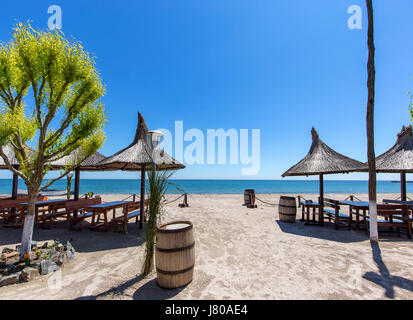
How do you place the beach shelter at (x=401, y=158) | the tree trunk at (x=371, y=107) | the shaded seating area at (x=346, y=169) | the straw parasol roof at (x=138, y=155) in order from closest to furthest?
the tree trunk at (x=371, y=107) → the straw parasol roof at (x=138, y=155) → the shaded seating area at (x=346, y=169) → the beach shelter at (x=401, y=158)

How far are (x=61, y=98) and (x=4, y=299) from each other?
403cm

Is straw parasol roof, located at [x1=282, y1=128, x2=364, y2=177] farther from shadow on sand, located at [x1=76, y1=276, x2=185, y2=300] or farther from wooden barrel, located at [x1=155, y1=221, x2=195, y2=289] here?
shadow on sand, located at [x1=76, y1=276, x2=185, y2=300]

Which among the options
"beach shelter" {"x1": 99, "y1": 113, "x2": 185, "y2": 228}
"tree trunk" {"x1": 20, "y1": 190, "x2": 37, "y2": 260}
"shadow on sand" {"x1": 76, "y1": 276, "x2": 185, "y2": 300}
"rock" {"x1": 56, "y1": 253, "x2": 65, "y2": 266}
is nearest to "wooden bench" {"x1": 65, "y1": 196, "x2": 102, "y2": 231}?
"beach shelter" {"x1": 99, "y1": 113, "x2": 185, "y2": 228}

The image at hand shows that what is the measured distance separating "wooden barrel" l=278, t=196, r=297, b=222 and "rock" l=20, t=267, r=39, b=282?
809 cm

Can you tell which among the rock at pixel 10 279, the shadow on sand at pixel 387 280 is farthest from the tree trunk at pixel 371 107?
the rock at pixel 10 279

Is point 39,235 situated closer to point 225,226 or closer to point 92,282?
point 92,282

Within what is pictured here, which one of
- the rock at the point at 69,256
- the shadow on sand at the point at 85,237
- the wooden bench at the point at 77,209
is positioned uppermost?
the wooden bench at the point at 77,209

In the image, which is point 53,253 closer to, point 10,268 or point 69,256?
point 69,256

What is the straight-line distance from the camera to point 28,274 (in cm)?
327

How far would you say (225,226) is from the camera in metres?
7.10

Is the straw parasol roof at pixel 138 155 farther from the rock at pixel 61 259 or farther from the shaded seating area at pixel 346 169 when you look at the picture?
the shaded seating area at pixel 346 169

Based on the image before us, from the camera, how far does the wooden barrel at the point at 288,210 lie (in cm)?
787

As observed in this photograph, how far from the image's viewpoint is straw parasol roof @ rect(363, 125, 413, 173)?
755 cm

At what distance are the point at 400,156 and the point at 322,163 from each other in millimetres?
3479
